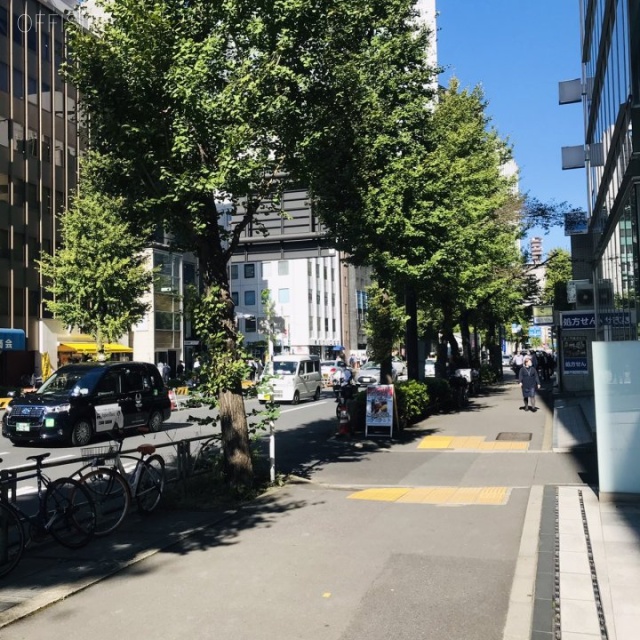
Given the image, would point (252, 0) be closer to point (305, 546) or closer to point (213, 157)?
point (213, 157)

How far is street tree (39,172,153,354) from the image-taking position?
30.7m

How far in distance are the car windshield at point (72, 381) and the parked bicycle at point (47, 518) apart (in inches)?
362

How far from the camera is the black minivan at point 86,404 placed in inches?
591

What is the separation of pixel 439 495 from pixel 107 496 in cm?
449

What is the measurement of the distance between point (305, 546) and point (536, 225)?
99.6 ft

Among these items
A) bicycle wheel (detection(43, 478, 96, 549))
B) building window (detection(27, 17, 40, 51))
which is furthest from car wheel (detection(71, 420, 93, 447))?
building window (detection(27, 17, 40, 51))

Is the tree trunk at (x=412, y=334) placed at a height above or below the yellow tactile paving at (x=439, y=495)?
above

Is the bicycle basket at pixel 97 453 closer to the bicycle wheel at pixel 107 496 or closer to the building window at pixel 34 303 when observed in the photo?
the bicycle wheel at pixel 107 496

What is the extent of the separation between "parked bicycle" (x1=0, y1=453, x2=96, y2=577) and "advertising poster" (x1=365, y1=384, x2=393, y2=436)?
31.4 feet

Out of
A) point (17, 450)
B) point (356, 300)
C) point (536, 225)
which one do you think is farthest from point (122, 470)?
A: point (356, 300)

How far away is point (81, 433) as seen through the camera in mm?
15461

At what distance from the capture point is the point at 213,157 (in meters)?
9.48

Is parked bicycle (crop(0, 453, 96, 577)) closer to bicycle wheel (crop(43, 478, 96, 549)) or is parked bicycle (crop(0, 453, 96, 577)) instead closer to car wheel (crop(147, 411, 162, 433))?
bicycle wheel (crop(43, 478, 96, 549))

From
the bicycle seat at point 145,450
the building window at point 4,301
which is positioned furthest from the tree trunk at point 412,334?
the building window at point 4,301
